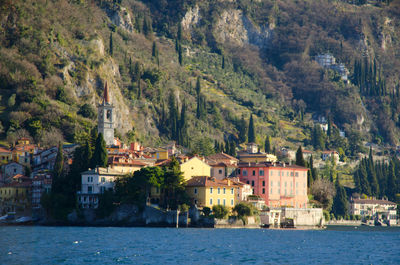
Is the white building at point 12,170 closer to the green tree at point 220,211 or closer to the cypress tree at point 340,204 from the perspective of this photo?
the green tree at point 220,211

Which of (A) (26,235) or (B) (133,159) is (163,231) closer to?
(A) (26,235)

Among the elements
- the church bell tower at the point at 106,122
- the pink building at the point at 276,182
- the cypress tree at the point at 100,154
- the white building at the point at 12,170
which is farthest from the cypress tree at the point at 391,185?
the white building at the point at 12,170

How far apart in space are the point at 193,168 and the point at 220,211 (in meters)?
11.8

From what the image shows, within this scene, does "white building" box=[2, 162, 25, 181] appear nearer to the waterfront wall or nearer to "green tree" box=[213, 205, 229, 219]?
"green tree" box=[213, 205, 229, 219]

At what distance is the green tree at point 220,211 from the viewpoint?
106m

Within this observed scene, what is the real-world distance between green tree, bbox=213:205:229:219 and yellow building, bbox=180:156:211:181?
876 cm

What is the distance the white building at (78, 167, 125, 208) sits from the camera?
109438 mm

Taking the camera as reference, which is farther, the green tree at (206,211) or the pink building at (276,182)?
the pink building at (276,182)

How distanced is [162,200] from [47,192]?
16.3m

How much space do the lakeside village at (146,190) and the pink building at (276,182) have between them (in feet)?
0.50

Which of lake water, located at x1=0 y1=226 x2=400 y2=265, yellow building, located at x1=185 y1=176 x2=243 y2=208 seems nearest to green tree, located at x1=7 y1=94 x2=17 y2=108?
yellow building, located at x1=185 y1=176 x2=243 y2=208

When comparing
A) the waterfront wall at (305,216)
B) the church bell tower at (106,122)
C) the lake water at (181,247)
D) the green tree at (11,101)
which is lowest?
the lake water at (181,247)

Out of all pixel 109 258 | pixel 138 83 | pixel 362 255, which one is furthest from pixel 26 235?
pixel 138 83

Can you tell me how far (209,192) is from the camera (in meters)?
109
